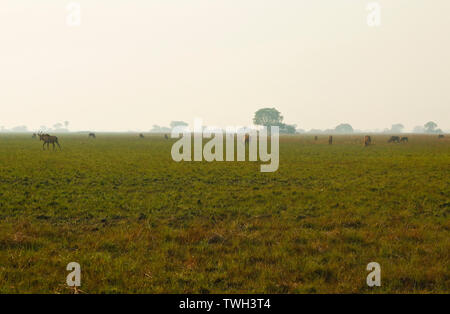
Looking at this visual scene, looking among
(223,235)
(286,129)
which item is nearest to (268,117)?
(286,129)

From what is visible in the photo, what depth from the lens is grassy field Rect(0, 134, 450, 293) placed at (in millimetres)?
5742

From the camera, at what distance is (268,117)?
187125 mm

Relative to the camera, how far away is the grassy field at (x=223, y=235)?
5742 mm

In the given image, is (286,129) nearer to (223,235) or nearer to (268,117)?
(268,117)

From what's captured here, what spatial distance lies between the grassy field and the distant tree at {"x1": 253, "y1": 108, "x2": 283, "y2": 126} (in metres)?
172

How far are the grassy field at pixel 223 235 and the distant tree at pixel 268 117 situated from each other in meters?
172

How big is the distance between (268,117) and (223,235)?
184 metres

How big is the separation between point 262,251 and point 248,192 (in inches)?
260

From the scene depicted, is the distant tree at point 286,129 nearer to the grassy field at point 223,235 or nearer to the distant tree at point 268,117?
the distant tree at point 268,117

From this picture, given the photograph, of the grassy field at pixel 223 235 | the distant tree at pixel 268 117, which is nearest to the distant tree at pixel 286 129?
the distant tree at pixel 268 117
